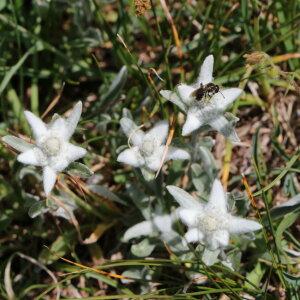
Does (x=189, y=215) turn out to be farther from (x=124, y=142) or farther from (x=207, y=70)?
(x=124, y=142)

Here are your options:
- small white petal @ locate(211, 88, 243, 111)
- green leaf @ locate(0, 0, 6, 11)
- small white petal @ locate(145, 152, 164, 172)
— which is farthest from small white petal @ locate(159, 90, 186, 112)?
green leaf @ locate(0, 0, 6, 11)

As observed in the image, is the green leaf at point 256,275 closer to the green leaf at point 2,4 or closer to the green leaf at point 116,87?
the green leaf at point 116,87

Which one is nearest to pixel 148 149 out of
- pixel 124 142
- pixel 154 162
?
pixel 154 162

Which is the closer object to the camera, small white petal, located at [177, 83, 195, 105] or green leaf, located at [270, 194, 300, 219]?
small white petal, located at [177, 83, 195, 105]

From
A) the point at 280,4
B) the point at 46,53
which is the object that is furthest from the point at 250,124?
the point at 46,53

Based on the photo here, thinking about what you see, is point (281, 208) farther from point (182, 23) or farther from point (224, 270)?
point (182, 23)

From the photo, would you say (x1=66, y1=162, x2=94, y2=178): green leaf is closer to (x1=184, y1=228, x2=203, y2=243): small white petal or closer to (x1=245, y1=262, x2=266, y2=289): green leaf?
(x1=184, y1=228, x2=203, y2=243): small white petal

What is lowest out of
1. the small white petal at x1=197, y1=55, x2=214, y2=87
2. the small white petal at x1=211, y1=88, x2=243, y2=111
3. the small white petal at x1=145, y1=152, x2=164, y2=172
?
the small white petal at x1=145, y1=152, x2=164, y2=172
